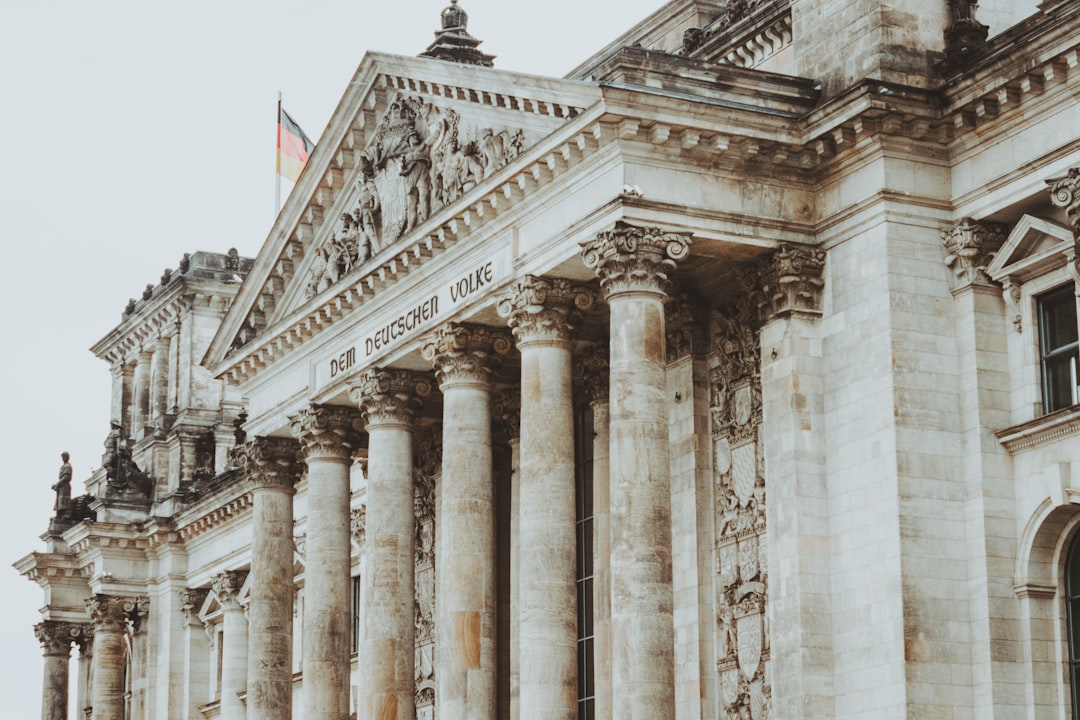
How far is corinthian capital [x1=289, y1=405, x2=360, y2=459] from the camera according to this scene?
44969 mm

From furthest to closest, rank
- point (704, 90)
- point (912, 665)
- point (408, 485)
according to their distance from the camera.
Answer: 1. point (408, 485)
2. point (704, 90)
3. point (912, 665)

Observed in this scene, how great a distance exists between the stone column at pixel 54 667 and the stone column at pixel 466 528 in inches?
1258

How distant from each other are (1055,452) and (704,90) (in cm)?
782

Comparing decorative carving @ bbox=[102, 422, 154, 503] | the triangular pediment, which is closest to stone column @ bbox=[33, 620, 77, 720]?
decorative carving @ bbox=[102, 422, 154, 503]

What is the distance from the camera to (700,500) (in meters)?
37.9

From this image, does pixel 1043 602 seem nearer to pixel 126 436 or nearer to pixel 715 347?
pixel 715 347

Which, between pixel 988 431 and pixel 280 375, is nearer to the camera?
pixel 988 431

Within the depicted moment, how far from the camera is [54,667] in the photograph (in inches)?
2736

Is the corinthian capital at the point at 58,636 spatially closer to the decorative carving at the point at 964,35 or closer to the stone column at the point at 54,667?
the stone column at the point at 54,667

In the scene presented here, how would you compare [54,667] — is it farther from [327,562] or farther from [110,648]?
[327,562]

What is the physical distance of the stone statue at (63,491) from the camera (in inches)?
2766

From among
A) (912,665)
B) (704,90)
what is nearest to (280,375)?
(704,90)

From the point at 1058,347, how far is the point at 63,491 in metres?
43.3

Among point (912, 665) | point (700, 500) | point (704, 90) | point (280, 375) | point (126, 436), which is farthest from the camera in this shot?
point (126, 436)
